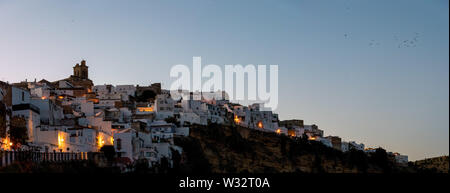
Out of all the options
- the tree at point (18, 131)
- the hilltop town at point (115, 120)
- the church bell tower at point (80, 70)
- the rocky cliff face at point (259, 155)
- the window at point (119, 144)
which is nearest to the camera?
the tree at point (18, 131)

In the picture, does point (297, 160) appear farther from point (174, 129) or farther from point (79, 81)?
point (79, 81)

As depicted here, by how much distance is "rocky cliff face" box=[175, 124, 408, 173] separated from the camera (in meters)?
77.1

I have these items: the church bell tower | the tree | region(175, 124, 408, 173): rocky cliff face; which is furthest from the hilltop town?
the church bell tower

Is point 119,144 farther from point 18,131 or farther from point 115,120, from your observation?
point 115,120

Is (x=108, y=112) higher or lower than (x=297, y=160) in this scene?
higher

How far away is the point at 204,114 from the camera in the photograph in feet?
315

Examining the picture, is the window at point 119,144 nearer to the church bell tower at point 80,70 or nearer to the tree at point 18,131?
the tree at point 18,131

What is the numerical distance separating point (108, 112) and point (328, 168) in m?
30.3

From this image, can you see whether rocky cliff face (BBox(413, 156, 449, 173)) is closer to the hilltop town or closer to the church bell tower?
the hilltop town

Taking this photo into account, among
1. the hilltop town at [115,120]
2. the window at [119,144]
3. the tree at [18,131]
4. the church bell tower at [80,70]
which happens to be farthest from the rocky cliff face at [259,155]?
the church bell tower at [80,70]

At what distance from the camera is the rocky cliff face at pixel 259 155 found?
77.1 m
